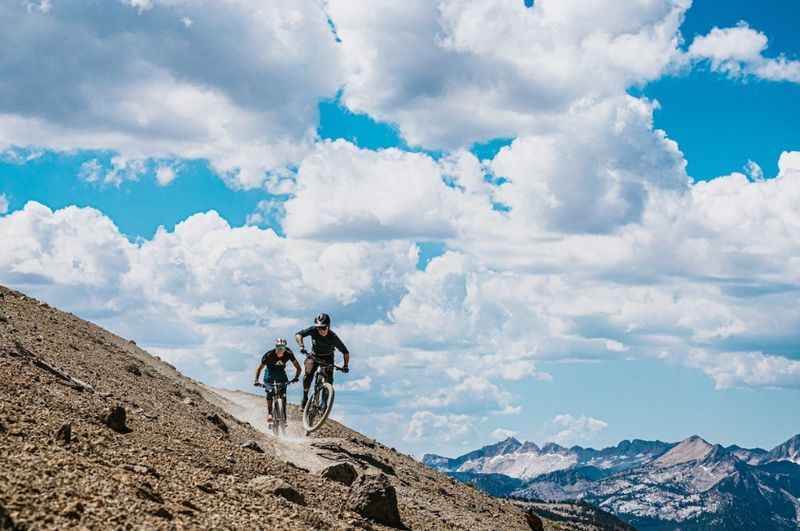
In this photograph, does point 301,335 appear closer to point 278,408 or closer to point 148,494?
point 278,408

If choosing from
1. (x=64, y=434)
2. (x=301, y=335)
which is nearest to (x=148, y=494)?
Result: (x=64, y=434)

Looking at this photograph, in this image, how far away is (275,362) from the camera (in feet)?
121

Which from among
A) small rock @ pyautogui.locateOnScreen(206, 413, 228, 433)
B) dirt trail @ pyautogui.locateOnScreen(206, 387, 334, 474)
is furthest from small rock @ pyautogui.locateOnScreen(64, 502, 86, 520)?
small rock @ pyautogui.locateOnScreen(206, 413, 228, 433)

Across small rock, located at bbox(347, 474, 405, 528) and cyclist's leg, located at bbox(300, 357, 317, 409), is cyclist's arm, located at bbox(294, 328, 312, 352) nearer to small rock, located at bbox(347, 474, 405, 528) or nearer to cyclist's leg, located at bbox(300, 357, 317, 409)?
cyclist's leg, located at bbox(300, 357, 317, 409)

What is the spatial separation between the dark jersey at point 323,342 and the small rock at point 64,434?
1440cm

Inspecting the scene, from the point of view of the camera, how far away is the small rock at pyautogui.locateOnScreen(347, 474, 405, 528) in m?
21.1

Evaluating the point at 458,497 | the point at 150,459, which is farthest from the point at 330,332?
the point at 150,459

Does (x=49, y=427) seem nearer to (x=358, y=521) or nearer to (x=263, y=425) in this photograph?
(x=358, y=521)

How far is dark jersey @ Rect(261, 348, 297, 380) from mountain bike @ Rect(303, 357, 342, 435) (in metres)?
3.56

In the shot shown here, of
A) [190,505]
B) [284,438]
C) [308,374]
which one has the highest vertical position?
[308,374]

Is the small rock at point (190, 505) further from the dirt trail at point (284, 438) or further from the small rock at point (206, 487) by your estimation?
the dirt trail at point (284, 438)

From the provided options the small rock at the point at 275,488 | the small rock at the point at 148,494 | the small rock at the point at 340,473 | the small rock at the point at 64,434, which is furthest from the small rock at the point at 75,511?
the small rock at the point at 340,473

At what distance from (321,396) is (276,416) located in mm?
4890

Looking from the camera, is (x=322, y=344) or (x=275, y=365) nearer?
(x=322, y=344)
